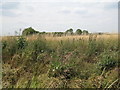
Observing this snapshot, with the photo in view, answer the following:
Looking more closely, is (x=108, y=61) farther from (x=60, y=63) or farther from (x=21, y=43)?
(x=21, y=43)

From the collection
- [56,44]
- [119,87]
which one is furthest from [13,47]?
[119,87]

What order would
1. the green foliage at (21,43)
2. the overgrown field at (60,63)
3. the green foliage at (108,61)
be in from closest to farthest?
the overgrown field at (60,63), the green foliage at (108,61), the green foliage at (21,43)

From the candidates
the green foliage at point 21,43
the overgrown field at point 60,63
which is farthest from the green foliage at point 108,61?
the green foliage at point 21,43

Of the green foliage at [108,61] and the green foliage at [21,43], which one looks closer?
the green foliage at [108,61]

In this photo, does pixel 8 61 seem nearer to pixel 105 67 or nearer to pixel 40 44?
pixel 40 44

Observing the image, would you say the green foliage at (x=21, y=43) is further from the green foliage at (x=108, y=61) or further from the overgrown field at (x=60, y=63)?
the green foliage at (x=108, y=61)

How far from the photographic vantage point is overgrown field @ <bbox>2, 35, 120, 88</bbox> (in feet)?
17.2

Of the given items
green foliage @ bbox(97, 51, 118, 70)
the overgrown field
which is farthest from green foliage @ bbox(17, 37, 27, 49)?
green foliage @ bbox(97, 51, 118, 70)

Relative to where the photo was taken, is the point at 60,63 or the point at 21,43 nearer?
the point at 60,63

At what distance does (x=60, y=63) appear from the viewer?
234 inches

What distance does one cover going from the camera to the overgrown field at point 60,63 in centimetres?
525

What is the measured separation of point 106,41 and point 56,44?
1.71 metres

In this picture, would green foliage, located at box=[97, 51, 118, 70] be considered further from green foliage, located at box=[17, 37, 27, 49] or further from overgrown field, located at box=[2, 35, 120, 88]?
green foliage, located at box=[17, 37, 27, 49]

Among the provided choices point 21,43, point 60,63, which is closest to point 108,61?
point 60,63
